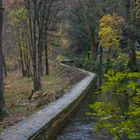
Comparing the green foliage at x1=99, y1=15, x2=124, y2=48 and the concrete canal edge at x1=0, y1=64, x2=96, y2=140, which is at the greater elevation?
the green foliage at x1=99, y1=15, x2=124, y2=48

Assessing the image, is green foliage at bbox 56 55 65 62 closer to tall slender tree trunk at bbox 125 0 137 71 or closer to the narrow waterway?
tall slender tree trunk at bbox 125 0 137 71

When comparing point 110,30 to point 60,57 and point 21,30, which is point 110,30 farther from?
point 60,57

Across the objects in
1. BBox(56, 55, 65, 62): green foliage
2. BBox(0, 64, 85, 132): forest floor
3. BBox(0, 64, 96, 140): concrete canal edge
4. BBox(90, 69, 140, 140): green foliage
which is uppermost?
BBox(90, 69, 140, 140): green foliage

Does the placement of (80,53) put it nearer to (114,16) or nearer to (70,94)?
(114,16)

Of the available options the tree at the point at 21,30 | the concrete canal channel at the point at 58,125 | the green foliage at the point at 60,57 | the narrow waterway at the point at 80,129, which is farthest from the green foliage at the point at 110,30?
the narrow waterway at the point at 80,129

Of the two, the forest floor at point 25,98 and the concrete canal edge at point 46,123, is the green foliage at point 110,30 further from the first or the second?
the concrete canal edge at point 46,123

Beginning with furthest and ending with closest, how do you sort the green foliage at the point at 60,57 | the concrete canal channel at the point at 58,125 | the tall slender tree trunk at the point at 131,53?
1. the green foliage at the point at 60,57
2. the tall slender tree trunk at the point at 131,53
3. the concrete canal channel at the point at 58,125

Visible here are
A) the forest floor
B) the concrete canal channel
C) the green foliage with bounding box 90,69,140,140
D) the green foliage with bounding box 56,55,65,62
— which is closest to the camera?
the green foliage with bounding box 90,69,140,140

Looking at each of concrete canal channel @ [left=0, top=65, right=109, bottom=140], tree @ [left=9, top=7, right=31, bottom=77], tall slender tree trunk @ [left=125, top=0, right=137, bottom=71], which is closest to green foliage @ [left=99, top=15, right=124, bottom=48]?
tall slender tree trunk @ [left=125, top=0, right=137, bottom=71]

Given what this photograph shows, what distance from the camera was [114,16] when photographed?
45469mm

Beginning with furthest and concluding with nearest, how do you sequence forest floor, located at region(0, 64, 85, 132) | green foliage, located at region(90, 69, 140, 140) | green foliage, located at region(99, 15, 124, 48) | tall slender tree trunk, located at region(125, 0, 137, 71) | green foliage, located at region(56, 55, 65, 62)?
green foliage, located at region(56, 55, 65, 62)
green foliage, located at region(99, 15, 124, 48)
tall slender tree trunk, located at region(125, 0, 137, 71)
forest floor, located at region(0, 64, 85, 132)
green foliage, located at region(90, 69, 140, 140)

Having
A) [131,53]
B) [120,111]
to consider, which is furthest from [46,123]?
[131,53]

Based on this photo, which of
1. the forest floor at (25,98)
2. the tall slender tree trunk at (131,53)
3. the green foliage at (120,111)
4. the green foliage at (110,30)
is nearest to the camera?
the green foliage at (120,111)

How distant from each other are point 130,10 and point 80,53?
84.4ft
